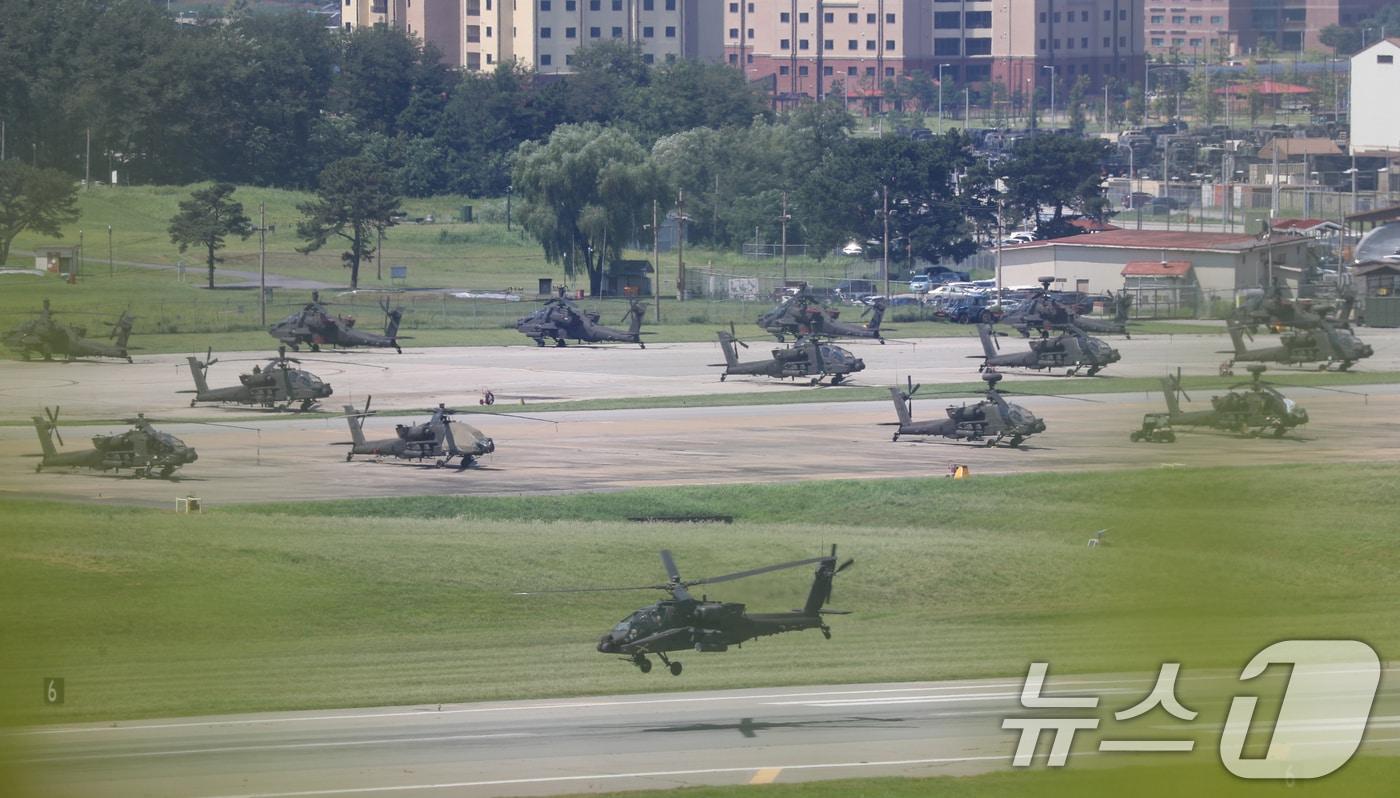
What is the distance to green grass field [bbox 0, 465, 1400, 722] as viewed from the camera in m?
28.8

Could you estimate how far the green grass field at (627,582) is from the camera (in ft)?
94.5

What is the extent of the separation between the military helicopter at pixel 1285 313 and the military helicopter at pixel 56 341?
39.1m

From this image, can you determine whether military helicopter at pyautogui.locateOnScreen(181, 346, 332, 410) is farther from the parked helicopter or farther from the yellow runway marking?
the yellow runway marking

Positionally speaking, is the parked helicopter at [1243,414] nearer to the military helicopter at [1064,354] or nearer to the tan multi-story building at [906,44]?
the military helicopter at [1064,354]

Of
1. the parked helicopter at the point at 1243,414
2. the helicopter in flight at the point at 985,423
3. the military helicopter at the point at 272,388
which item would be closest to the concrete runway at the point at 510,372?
the military helicopter at the point at 272,388

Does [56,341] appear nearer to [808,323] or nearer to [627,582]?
[808,323]

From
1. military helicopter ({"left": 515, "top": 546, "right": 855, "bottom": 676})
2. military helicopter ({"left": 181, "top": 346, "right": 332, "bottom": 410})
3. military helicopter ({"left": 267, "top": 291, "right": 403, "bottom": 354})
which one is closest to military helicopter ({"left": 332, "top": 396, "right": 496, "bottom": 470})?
military helicopter ({"left": 181, "top": 346, "right": 332, "bottom": 410})

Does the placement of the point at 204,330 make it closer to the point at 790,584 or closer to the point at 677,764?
the point at 790,584

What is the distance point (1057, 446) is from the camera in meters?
48.1

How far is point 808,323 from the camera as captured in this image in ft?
237

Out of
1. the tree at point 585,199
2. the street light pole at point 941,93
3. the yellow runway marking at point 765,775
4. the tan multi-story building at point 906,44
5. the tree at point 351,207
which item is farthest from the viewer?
the street light pole at point 941,93

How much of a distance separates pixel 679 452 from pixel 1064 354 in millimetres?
19661

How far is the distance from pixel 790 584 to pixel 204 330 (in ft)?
160

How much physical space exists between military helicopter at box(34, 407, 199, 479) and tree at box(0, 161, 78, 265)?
41572 millimetres
